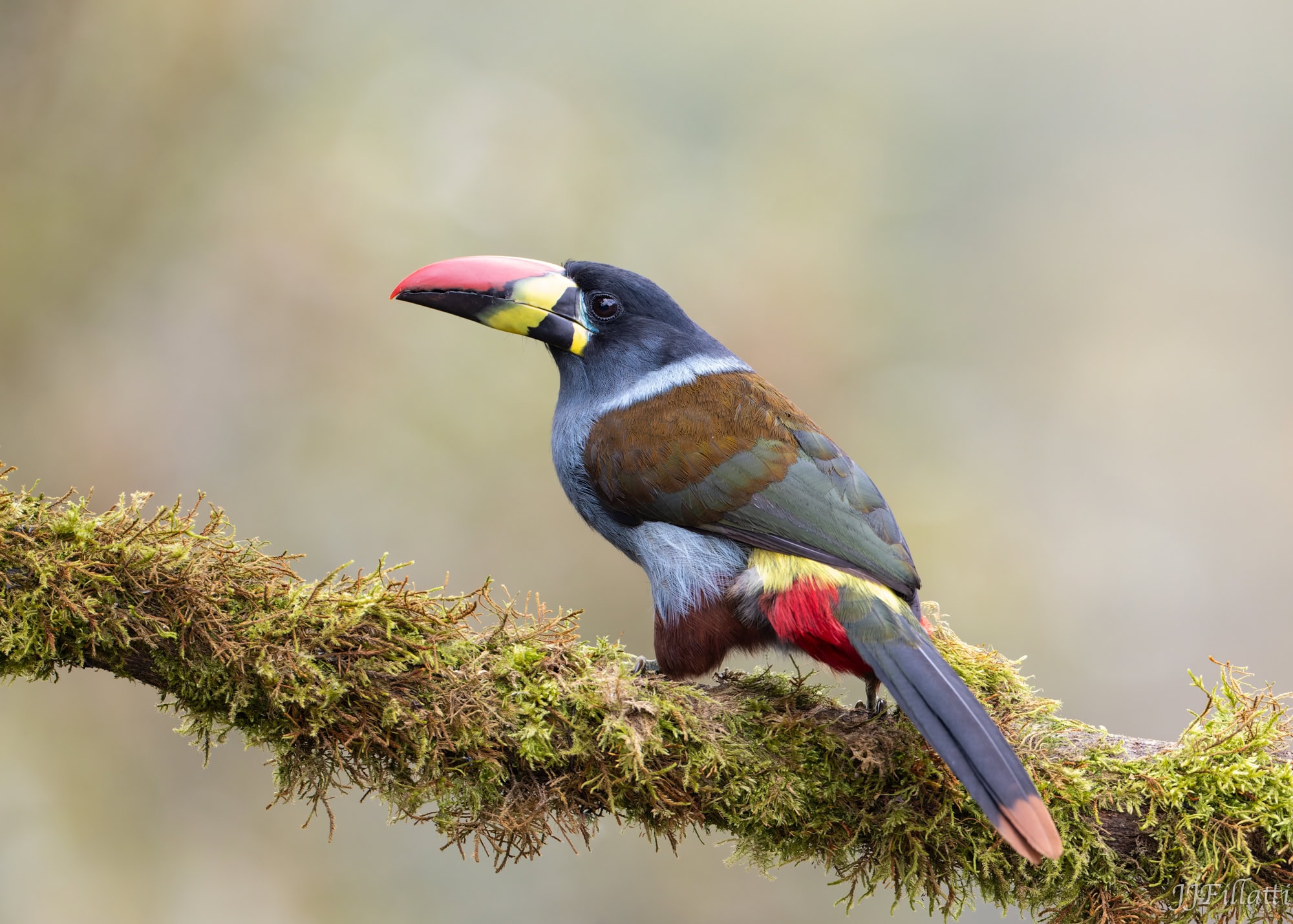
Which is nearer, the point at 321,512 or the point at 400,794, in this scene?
the point at 400,794

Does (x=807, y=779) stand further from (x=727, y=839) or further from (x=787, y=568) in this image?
(x=787, y=568)

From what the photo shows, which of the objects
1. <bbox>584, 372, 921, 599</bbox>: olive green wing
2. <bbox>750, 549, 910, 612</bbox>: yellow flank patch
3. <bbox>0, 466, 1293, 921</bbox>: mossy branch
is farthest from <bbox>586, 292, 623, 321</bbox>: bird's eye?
<bbox>0, 466, 1293, 921</bbox>: mossy branch

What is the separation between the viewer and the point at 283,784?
2.13 meters

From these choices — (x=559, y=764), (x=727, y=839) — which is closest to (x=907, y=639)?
(x=727, y=839)

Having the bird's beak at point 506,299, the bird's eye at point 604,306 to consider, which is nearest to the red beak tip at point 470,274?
the bird's beak at point 506,299

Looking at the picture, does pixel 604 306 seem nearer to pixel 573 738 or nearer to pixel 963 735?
pixel 573 738

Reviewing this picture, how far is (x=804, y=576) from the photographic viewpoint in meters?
2.53

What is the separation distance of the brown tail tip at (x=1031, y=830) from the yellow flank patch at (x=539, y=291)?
186 cm

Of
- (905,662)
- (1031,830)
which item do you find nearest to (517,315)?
(905,662)

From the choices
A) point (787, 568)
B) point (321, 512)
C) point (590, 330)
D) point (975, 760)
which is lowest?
point (321, 512)

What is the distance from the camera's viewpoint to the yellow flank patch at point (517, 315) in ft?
10.5

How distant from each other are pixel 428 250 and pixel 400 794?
3.94 metres

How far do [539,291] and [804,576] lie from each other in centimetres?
121

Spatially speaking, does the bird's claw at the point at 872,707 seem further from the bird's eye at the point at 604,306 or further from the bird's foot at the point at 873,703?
the bird's eye at the point at 604,306
